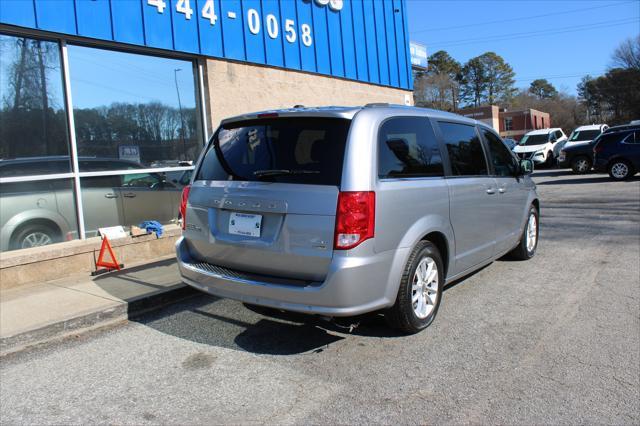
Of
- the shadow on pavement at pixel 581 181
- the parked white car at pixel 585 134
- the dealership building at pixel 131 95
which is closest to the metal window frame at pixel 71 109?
A: the dealership building at pixel 131 95

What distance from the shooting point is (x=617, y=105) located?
62.7 metres

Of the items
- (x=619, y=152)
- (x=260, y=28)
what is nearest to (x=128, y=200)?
(x=260, y=28)

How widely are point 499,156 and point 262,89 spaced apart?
16.3 feet

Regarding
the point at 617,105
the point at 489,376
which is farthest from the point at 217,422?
the point at 617,105

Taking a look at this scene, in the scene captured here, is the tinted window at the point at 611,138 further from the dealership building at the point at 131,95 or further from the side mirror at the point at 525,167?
the side mirror at the point at 525,167

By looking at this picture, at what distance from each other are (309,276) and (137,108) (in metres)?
5.43

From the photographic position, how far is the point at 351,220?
139 inches

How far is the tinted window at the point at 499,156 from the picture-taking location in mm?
5812

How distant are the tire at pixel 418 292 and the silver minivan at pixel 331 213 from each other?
0.04ft

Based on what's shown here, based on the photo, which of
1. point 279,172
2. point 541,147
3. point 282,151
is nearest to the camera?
point 279,172

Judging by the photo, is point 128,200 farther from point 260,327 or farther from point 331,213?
point 331,213

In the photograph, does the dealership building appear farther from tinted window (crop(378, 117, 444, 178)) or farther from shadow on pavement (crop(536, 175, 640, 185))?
shadow on pavement (crop(536, 175, 640, 185))

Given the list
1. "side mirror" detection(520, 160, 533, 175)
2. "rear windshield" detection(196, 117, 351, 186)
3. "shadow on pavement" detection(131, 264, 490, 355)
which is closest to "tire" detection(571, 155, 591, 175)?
"side mirror" detection(520, 160, 533, 175)

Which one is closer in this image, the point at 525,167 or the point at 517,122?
the point at 525,167
